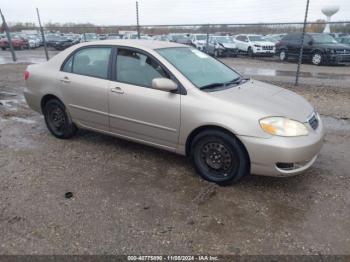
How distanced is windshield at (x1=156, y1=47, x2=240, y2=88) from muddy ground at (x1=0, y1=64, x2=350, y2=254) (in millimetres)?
1181

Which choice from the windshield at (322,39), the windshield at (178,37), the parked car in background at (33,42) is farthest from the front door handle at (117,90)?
the parked car in background at (33,42)

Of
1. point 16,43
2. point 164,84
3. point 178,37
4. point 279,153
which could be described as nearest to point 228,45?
point 178,37

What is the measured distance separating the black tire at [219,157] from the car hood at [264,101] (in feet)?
1.25

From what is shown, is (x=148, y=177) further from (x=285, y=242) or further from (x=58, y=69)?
(x=58, y=69)

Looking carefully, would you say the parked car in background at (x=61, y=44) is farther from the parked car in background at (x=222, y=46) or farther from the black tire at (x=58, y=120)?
the black tire at (x=58, y=120)

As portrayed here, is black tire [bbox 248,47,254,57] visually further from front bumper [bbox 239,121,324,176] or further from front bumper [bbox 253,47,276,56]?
front bumper [bbox 239,121,324,176]

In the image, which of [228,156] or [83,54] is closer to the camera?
[228,156]

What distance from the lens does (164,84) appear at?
3963 mm

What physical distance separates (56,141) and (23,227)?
8.04 ft

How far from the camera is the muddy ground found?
9.71 ft

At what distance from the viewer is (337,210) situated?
136 inches

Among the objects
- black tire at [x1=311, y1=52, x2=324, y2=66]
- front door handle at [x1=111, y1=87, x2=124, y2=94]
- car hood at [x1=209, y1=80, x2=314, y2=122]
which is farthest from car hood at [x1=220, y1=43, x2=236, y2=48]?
front door handle at [x1=111, y1=87, x2=124, y2=94]

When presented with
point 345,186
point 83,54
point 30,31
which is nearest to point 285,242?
point 345,186

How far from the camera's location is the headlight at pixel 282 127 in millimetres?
3557
